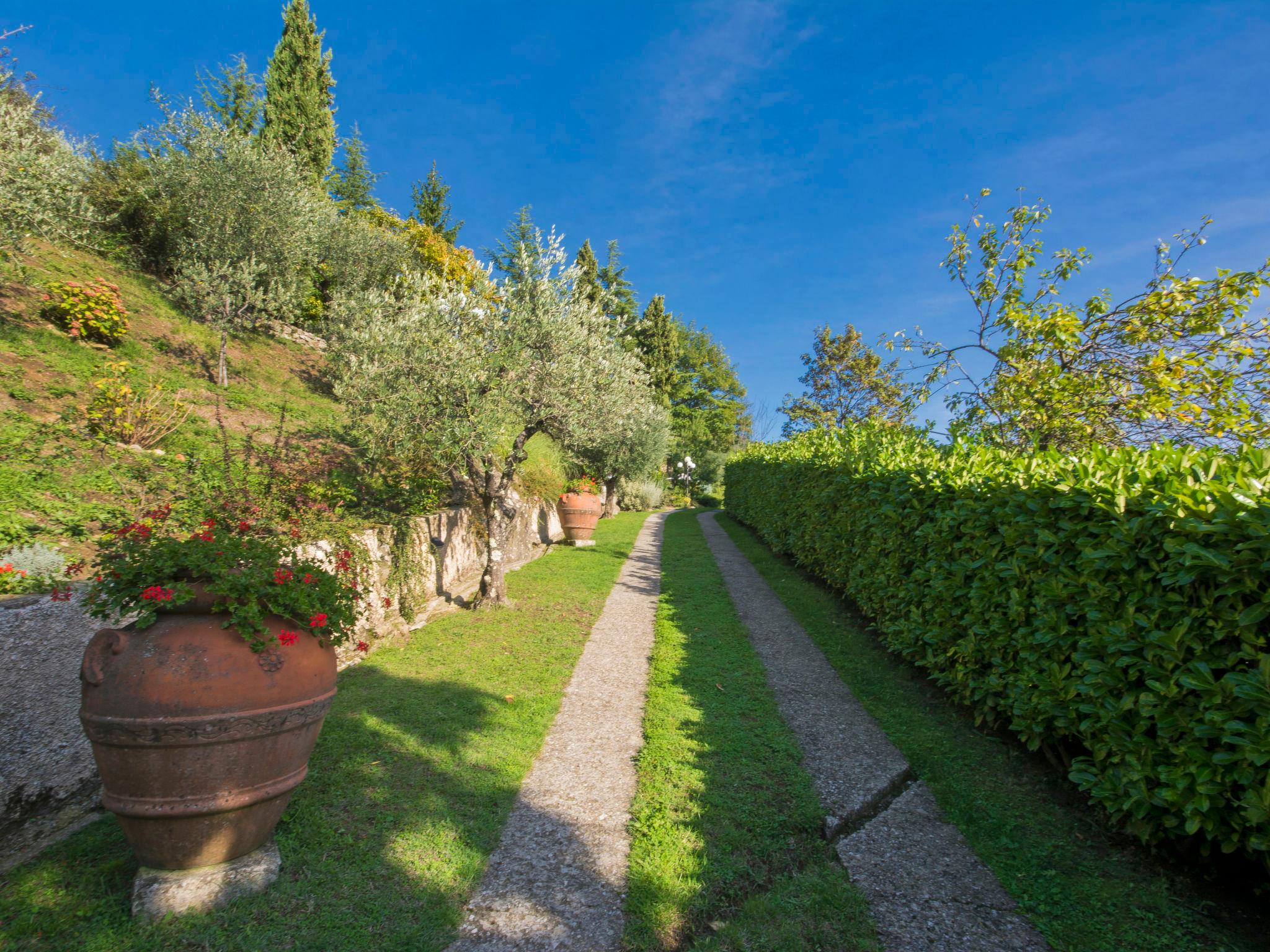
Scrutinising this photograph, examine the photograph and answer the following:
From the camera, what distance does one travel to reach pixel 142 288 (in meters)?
14.4

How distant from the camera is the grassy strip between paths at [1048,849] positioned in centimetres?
266

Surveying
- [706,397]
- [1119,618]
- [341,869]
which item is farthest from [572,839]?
[706,397]

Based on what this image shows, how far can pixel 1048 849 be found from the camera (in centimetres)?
327

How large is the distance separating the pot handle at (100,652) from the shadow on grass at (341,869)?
1056mm

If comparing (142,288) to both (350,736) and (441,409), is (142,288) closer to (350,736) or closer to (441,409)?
(441,409)

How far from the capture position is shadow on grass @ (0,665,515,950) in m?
2.62

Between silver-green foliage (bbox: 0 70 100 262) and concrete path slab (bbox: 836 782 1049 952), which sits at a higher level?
silver-green foliage (bbox: 0 70 100 262)

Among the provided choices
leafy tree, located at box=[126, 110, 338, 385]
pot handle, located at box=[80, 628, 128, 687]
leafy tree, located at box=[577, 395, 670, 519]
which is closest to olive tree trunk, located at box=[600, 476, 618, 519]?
leafy tree, located at box=[577, 395, 670, 519]

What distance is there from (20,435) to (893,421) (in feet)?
43.8

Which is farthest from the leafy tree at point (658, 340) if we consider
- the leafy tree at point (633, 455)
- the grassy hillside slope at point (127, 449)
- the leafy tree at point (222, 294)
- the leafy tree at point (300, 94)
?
the leafy tree at point (222, 294)

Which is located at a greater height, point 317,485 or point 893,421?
point 893,421

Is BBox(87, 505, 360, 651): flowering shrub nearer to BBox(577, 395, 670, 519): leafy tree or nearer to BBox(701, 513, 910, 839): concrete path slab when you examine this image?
BBox(701, 513, 910, 839): concrete path slab

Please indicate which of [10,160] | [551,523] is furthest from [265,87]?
[551,523]

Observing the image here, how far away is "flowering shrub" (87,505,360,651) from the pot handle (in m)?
0.10
